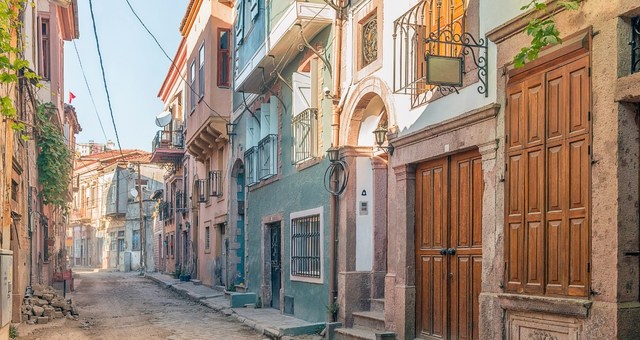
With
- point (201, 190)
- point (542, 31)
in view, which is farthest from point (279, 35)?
point (201, 190)

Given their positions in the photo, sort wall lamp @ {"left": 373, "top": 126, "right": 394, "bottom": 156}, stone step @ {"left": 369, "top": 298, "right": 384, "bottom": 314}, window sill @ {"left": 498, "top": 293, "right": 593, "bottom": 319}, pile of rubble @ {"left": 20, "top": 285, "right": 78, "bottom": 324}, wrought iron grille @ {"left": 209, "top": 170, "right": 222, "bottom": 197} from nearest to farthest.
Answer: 1. window sill @ {"left": 498, "top": 293, "right": 593, "bottom": 319}
2. wall lamp @ {"left": 373, "top": 126, "right": 394, "bottom": 156}
3. stone step @ {"left": 369, "top": 298, "right": 384, "bottom": 314}
4. pile of rubble @ {"left": 20, "top": 285, "right": 78, "bottom": 324}
5. wrought iron grille @ {"left": 209, "top": 170, "right": 222, "bottom": 197}

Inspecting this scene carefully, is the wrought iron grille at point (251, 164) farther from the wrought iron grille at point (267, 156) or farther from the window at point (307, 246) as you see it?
the window at point (307, 246)

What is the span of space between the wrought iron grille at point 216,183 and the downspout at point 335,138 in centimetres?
1214

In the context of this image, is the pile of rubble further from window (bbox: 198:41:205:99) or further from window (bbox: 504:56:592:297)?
window (bbox: 504:56:592:297)

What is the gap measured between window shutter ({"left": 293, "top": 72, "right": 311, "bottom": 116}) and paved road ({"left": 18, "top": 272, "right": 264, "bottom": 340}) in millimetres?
4416

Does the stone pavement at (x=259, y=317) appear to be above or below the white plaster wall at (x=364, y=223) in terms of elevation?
below

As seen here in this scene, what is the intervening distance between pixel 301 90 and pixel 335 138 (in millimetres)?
2397

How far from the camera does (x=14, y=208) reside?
47.6ft

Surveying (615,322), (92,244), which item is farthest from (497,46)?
(92,244)

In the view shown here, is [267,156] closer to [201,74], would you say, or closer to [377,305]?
[377,305]

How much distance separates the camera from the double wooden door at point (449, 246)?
913 cm

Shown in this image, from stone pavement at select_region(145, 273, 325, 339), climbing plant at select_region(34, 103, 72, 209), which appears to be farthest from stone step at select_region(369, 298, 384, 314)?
climbing plant at select_region(34, 103, 72, 209)

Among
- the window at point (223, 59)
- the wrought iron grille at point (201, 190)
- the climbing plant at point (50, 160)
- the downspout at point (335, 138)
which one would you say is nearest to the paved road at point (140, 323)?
the downspout at point (335, 138)

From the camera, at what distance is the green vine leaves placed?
6.88m
